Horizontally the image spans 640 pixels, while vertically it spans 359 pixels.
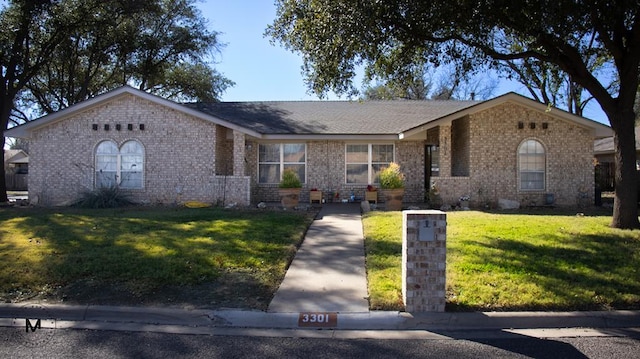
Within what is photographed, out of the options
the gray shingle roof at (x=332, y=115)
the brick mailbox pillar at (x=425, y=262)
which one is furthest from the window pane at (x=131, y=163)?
the brick mailbox pillar at (x=425, y=262)

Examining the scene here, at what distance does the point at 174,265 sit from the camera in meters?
7.03

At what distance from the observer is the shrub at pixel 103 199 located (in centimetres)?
1520

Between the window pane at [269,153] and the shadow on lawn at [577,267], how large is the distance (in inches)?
410

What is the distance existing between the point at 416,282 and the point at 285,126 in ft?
43.7

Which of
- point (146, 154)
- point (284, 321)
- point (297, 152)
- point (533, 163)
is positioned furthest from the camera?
point (297, 152)

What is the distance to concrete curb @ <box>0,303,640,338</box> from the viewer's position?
16.5ft

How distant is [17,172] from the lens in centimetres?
4091

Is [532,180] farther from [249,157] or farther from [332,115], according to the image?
[249,157]

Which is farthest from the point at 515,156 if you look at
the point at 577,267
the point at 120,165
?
the point at 120,165

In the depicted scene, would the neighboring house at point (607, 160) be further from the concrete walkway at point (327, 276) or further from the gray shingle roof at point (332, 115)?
the concrete walkway at point (327, 276)

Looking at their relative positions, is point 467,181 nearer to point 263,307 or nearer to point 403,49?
point 403,49

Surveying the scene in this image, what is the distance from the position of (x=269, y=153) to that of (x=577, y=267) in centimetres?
1270

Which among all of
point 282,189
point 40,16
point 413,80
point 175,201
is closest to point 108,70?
point 40,16

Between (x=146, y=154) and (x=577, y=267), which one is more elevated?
(x=146, y=154)
